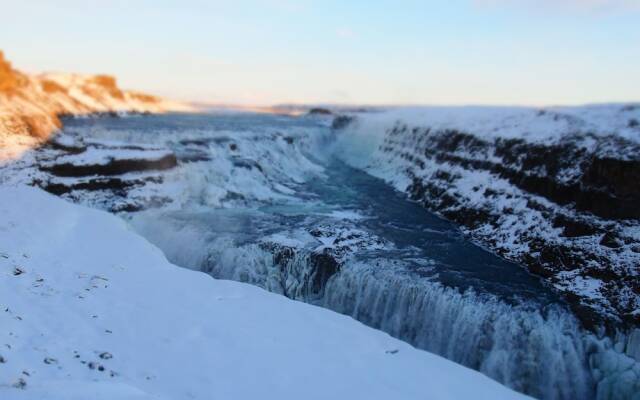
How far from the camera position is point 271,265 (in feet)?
54.7

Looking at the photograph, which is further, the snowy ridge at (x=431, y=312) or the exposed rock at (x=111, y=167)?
the exposed rock at (x=111, y=167)

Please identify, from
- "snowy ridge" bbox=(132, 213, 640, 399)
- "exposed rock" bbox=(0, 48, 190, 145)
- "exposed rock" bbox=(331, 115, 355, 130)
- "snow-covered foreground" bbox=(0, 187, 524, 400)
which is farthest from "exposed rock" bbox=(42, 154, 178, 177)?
"exposed rock" bbox=(331, 115, 355, 130)

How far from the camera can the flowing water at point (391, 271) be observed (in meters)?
11.9

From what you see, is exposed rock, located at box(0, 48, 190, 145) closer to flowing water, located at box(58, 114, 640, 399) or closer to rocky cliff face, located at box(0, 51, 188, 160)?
rocky cliff face, located at box(0, 51, 188, 160)

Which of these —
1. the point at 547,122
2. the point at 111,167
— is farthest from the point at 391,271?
the point at 111,167

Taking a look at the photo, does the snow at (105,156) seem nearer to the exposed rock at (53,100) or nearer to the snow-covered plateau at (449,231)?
the snow-covered plateau at (449,231)

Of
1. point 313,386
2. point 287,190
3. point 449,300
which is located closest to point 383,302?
point 449,300

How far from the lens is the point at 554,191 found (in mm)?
19594

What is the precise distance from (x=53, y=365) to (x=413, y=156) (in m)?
29.1

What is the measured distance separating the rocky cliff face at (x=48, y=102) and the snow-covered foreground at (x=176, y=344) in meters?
14.5

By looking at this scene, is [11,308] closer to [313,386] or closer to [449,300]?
[313,386]

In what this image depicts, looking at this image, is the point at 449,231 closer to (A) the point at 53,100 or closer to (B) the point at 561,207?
(B) the point at 561,207

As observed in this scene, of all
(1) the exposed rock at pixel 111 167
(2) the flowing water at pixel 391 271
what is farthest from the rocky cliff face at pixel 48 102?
(2) the flowing water at pixel 391 271

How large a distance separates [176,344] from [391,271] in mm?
7554
